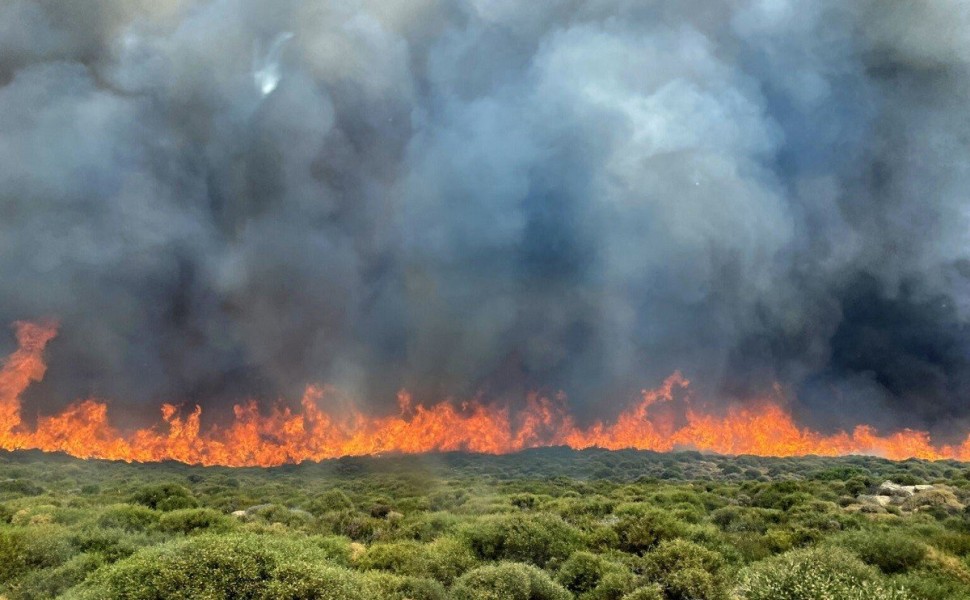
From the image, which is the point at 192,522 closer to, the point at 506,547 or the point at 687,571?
the point at 506,547

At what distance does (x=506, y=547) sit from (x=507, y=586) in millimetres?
7702

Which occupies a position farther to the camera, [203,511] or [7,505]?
[7,505]

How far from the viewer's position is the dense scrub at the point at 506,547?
19828 millimetres

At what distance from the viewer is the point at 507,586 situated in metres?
24.2

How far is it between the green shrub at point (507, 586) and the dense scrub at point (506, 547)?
75mm

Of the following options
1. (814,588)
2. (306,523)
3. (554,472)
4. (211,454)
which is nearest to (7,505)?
(306,523)

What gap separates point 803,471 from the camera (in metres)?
90.9

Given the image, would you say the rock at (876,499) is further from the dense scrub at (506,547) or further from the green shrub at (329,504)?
the green shrub at (329,504)

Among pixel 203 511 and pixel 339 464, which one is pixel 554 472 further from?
pixel 203 511

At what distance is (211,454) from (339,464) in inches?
1322

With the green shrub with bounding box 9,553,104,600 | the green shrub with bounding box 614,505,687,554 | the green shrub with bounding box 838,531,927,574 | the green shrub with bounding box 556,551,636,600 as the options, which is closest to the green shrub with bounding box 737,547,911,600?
the green shrub with bounding box 838,531,927,574

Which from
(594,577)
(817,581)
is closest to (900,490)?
(594,577)

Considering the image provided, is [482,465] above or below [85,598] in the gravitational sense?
below

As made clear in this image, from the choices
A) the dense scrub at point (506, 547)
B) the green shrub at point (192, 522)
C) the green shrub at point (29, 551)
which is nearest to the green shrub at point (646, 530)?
the dense scrub at point (506, 547)
